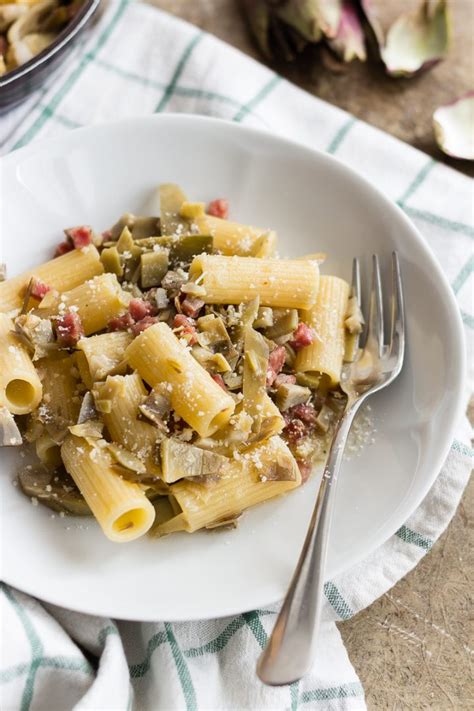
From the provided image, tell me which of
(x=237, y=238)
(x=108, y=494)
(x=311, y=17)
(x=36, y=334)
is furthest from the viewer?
(x=311, y=17)

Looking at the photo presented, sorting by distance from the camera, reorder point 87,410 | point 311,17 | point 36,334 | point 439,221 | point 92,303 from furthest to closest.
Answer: point 311,17 → point 439,221 → point 92,303 → point 36,334 → point 87,410

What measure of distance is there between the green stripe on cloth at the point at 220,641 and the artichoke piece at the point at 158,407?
1.80 ft

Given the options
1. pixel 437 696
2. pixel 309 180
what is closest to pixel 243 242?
pixel 309 180

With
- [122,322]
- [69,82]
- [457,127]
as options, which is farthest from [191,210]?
[457,127]

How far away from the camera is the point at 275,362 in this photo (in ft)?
7.47

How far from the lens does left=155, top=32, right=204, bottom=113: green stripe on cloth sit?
3229mm

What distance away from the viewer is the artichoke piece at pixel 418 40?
11.2 feet

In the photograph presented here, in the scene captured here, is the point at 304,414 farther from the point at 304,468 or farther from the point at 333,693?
the point at 333,693

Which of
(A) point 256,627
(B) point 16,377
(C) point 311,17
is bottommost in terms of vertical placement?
(A) point 256,627

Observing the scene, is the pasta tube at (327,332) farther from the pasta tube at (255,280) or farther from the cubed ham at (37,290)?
the cubed ham at (37,290)

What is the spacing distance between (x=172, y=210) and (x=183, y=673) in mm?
1363

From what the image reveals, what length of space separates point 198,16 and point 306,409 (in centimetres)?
214

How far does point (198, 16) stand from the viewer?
3.63m

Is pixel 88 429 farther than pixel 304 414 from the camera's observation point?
No
